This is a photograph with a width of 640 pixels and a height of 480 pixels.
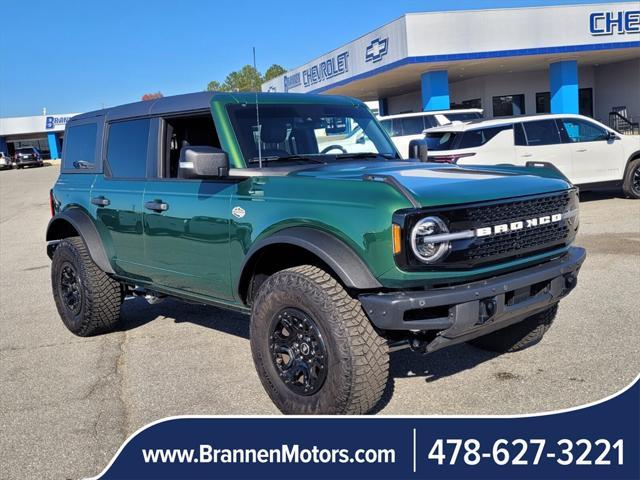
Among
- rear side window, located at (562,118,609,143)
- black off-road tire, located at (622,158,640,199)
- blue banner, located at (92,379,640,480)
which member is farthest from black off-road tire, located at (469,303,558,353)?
black off-road tire, located at (622,158,640,199)

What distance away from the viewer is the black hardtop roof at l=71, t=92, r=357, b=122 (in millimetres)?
4695

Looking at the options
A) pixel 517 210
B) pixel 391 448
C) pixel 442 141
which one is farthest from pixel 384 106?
pixel 391 448

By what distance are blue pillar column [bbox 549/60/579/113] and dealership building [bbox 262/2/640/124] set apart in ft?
0.12

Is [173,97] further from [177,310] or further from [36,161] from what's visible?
[36,161]

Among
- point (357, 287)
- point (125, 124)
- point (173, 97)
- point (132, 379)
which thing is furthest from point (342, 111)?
point (132, 379)

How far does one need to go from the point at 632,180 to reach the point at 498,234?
10.4 m

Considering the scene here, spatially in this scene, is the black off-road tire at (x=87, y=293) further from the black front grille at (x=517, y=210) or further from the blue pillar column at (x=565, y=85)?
the blue pillar column at (x=565, y=85)

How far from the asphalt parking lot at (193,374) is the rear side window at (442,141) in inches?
196

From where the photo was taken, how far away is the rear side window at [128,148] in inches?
206

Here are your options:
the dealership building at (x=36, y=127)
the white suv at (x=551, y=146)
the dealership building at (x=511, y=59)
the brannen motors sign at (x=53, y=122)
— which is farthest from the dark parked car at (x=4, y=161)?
the white suv at (x=551, y=146)

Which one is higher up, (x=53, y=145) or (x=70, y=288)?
(x=53, y=145)

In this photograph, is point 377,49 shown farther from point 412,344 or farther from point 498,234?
point 412,344

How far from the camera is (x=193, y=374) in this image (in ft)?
16.1

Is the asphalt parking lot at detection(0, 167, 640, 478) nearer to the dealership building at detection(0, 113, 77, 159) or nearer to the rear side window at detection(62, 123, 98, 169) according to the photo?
the rear side window at detection(62, 123, 98, 169)
